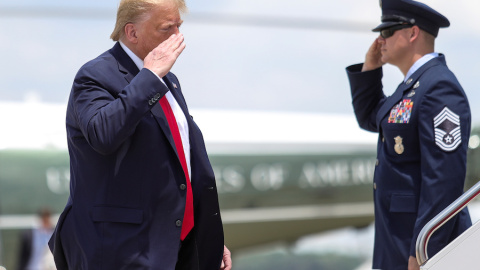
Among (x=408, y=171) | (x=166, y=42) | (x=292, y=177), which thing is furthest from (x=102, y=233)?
(x=292, y=177)

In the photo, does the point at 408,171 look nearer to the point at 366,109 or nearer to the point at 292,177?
the point at 366,109

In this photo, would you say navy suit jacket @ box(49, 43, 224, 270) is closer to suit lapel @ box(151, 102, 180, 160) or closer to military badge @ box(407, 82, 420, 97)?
suit lapel @ box(151, 102, 180, 160)

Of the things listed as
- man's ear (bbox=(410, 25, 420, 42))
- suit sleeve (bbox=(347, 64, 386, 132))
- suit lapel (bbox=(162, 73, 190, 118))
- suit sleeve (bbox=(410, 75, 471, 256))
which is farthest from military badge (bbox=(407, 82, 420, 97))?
suit lapel (bbox=(162, 73, 190, 118))

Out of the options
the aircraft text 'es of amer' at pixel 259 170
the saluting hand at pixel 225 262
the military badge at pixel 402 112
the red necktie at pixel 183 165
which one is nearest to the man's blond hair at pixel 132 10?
the red necktie at pixel 183 165

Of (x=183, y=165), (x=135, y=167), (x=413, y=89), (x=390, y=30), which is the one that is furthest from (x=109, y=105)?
(x=390, y=30)

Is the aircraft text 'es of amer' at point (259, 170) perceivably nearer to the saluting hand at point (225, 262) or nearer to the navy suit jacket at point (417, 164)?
the navy suit jacket at point (417, 164)

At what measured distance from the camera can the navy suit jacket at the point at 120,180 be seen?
8.20 ft

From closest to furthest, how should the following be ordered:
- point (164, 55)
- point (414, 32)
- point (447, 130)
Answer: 1. point (164, 55)
2. point (447, 130)
3. point (414, 32)

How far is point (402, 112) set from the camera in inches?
131

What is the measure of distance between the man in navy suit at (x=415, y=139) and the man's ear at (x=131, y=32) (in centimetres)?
118

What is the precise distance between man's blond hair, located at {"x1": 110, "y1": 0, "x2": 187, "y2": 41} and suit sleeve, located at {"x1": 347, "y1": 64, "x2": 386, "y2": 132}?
1.18 metres

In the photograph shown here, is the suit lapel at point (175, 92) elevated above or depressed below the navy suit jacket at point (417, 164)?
above

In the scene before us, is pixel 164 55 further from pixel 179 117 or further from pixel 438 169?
pixel 438 169

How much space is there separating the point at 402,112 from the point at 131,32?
1204mm
